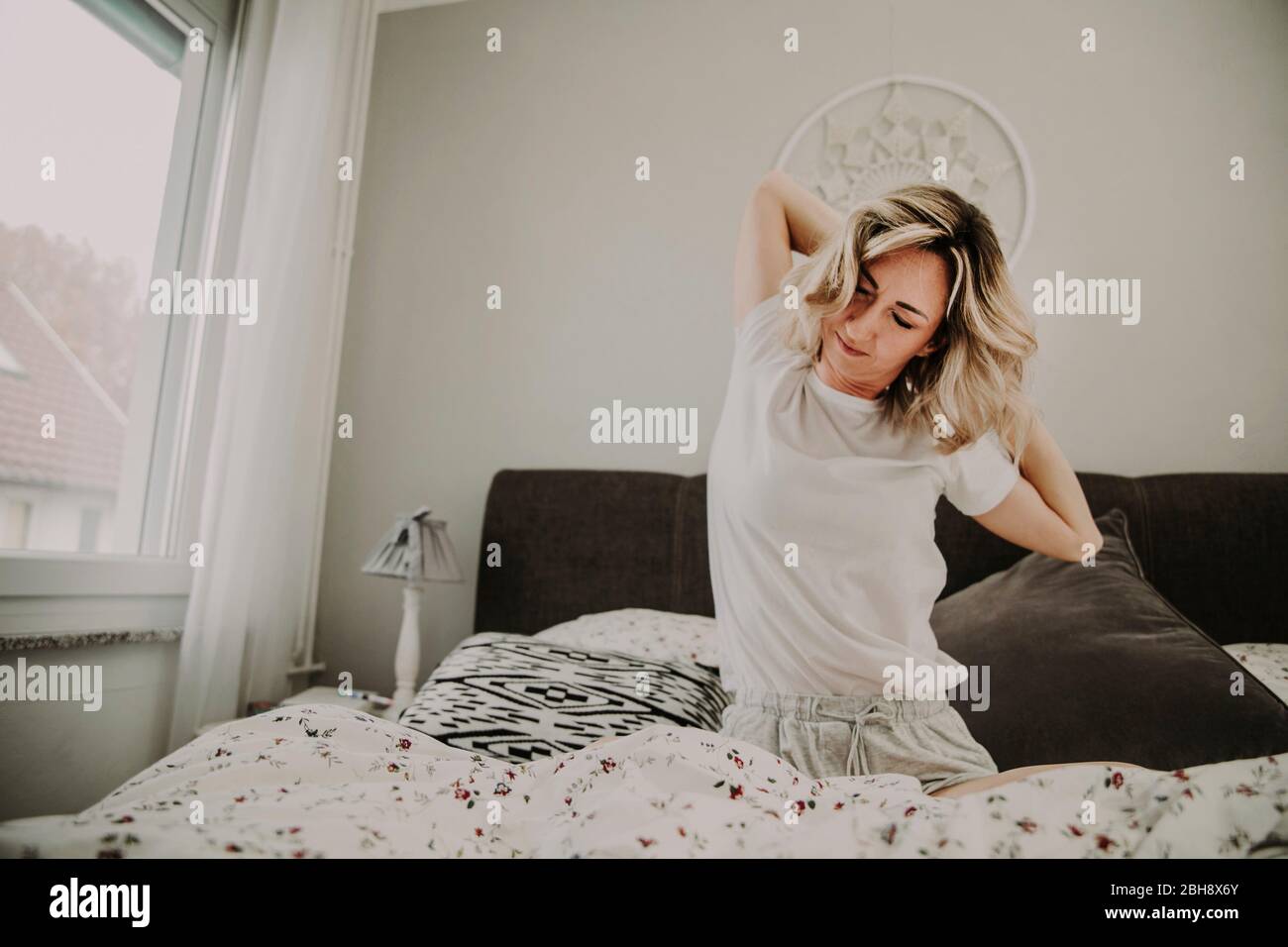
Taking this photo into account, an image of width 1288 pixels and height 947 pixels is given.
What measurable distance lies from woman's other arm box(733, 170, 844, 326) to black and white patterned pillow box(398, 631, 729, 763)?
0.71 meters

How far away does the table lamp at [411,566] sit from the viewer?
194 cm

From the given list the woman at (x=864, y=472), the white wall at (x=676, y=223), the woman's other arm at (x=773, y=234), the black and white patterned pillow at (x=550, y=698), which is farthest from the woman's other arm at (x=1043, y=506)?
the white wall at (x=676, y=223)

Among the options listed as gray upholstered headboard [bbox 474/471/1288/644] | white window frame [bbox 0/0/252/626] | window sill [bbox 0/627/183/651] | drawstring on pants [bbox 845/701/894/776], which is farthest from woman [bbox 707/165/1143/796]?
white window frame [bbox 0/0/252/626]

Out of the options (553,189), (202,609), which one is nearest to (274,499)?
(202,609)

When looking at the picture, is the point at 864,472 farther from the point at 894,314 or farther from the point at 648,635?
the point at 648,635

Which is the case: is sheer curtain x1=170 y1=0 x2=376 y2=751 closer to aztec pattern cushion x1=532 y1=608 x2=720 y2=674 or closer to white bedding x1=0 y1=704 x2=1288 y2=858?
aztec pattern cushion x1=532 y1=608 x2=720 y2=674

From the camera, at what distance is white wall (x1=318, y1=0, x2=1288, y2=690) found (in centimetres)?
195

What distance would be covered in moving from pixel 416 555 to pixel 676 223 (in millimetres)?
1172

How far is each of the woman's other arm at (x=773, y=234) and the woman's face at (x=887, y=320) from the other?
14 cm

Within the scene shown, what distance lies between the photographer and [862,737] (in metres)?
0.97

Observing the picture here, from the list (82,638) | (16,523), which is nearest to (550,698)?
(82,638)

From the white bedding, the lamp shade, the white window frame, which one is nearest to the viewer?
the white bedding

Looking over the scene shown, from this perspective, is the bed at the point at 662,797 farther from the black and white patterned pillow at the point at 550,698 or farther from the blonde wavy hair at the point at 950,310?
the blonde wavy hair at the point at 950,310
